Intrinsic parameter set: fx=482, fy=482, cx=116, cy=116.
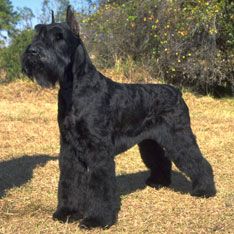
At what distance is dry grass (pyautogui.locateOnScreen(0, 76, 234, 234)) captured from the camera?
4.97 m

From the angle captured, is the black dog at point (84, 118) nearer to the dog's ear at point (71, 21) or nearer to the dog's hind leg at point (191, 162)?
the dog's ear at point (71, 21)

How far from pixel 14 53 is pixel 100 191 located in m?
11.8

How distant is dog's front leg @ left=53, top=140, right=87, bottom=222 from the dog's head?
73 cm

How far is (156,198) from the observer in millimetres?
5852

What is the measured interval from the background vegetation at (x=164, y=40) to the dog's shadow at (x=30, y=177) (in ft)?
23.5

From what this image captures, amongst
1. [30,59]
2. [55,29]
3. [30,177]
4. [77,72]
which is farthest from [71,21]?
[30,177]

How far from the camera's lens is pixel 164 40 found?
1403 centimetres

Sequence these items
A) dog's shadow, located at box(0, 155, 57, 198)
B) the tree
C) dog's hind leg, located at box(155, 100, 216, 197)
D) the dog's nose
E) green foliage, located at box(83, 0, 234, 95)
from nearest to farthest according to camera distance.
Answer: the dog's nose → dog's hind leg, located at box(155, 100, 216, 197) → dog's shadow, located at box(0, 155, 57, 198) → green foliage, located at box(83, 0, 234, 95) → the tree

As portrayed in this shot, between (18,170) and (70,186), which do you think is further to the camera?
(18,170)

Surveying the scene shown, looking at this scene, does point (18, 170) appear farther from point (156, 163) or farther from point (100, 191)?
point (100, 191)

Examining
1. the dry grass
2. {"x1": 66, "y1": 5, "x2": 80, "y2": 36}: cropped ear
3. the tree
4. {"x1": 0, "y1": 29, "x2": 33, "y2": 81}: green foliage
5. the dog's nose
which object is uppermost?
the tree

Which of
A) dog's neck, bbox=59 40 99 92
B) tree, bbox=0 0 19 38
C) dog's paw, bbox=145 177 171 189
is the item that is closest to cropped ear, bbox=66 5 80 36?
dog's neck, bbox=59 40 99 92

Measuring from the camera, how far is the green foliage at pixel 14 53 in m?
15.5

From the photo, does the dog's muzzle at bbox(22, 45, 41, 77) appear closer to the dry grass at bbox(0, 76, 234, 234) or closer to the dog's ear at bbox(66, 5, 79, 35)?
the dog's ear at bbox(66, 5, 79, 35)
